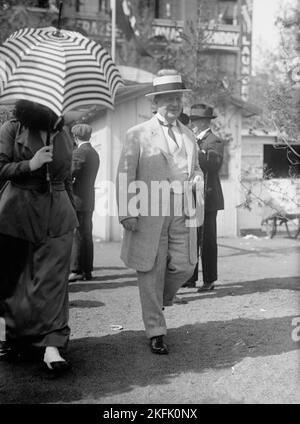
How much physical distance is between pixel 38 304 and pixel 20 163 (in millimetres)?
1007

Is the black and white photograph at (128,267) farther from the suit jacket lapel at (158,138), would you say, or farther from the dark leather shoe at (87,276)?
the dark leather shoe at (87,276)

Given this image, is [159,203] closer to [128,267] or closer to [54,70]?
[128,267]

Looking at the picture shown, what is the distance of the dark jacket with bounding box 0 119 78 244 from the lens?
159 inches

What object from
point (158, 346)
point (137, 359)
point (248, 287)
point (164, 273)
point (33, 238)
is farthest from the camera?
point (248, 287)

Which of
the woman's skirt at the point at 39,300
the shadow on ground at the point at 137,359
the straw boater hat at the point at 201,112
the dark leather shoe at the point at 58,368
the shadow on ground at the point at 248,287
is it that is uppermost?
the straw boater hat at the point at 201,112

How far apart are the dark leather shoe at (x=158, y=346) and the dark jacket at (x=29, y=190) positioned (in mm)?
1167

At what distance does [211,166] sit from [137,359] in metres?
3.43

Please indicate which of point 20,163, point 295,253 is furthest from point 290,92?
point 295,253

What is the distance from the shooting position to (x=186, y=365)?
4293mm

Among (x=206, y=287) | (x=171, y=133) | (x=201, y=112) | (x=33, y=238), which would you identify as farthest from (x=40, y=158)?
(x=206, y=287)

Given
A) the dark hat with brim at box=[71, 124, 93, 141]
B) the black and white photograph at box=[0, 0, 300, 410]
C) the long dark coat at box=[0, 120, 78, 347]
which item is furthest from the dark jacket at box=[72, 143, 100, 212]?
the long dark coat at box=[0, 120, 78, 347]

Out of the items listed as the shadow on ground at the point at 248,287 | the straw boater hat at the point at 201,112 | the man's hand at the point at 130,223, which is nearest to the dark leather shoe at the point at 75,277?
the shadow on ground at the point at 248,287

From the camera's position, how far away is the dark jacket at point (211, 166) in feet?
23.6

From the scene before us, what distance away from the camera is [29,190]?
4.10 m
